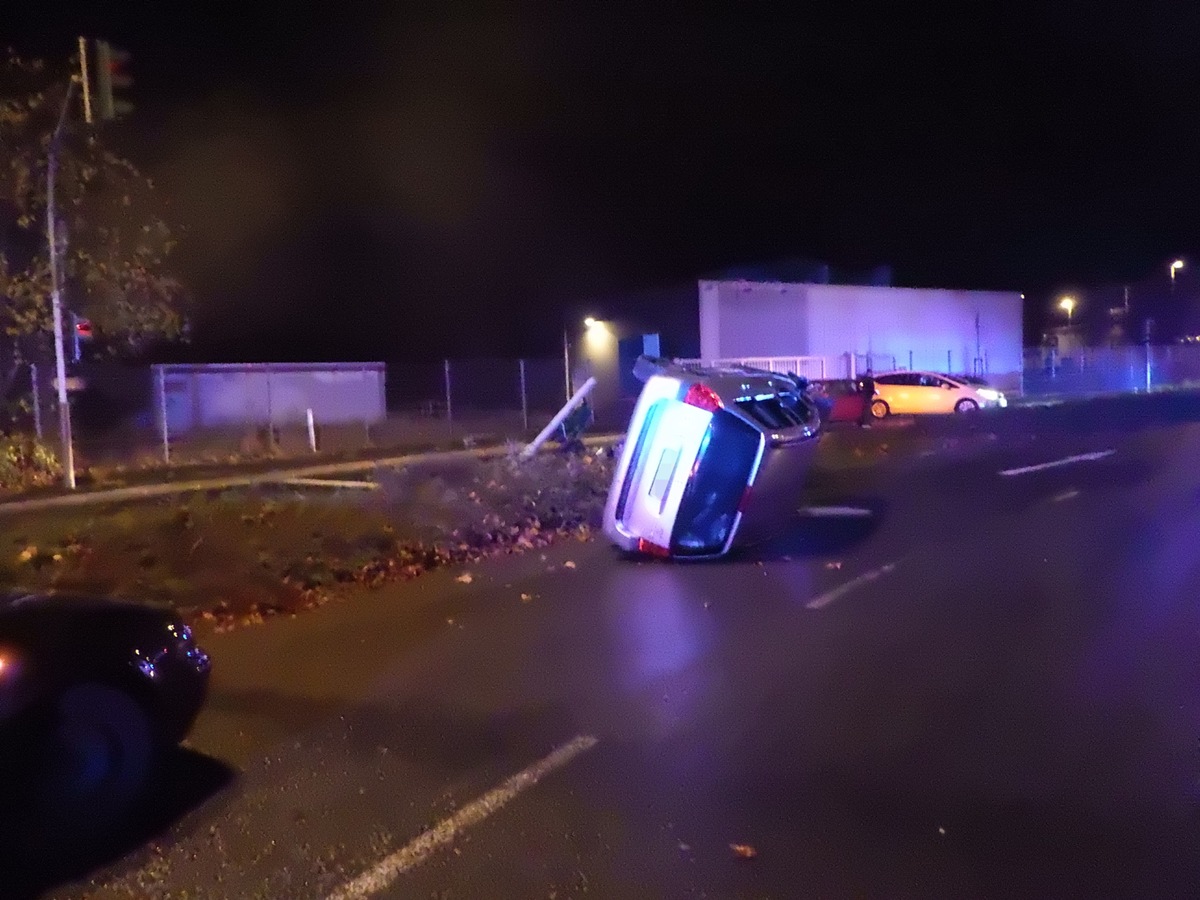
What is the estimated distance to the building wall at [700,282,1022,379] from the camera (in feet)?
136

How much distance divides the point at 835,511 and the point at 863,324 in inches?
1273

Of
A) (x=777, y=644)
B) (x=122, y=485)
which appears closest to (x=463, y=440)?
(x=122, y=485)

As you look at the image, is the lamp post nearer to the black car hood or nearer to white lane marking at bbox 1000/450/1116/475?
white lane marking at bbox 1000/450/1116/475

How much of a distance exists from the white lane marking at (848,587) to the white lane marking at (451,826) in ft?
13.0

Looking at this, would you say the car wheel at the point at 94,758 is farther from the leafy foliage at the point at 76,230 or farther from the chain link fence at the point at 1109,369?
the chain link fence at the point at 1109,369

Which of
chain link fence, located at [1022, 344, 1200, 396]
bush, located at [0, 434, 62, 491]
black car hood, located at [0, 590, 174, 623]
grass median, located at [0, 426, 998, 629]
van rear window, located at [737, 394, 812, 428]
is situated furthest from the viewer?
chain link fence, located at [1022, 344, 1200, 396]

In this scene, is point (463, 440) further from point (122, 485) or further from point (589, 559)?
point (589, 559)

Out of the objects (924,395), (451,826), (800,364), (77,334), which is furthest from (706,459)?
(800,364)

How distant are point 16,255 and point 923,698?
67.0 feet

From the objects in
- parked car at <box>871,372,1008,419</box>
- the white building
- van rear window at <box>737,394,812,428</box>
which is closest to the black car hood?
van rear window at <box>737,394,812,428</box>

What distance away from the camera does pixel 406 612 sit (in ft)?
32.9

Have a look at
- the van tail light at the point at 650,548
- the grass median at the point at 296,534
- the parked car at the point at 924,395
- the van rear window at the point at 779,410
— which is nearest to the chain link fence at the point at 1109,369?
the parked car at the point at 924,395

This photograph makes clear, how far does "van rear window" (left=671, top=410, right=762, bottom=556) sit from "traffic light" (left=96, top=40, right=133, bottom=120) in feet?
28.8

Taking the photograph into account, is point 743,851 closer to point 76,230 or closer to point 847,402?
point 76,230
